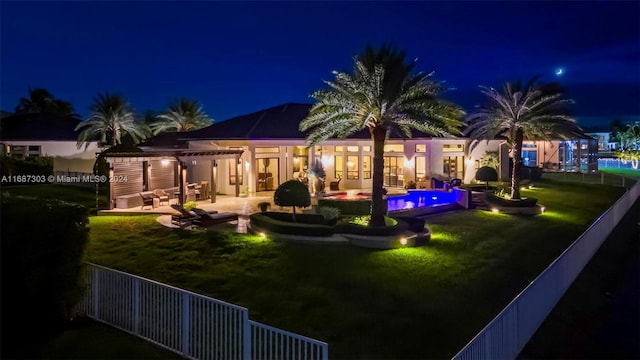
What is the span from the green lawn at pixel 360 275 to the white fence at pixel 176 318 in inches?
77.9

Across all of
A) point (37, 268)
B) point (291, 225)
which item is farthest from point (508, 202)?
point (37, 268)

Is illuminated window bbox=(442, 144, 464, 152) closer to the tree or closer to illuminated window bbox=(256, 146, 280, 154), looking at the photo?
illuminated window bbox=(256, 146, 280, 154)

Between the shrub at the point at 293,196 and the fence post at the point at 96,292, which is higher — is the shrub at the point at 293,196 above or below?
above

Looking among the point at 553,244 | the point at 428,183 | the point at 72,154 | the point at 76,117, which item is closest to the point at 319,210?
the point at 553,244

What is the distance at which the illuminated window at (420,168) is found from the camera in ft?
107

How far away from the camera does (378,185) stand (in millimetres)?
18328

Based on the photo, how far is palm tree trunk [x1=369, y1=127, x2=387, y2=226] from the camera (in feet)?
59.3

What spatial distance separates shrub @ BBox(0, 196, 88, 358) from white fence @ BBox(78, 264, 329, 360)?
0.51 m

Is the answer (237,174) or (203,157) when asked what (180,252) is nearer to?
(203,157)

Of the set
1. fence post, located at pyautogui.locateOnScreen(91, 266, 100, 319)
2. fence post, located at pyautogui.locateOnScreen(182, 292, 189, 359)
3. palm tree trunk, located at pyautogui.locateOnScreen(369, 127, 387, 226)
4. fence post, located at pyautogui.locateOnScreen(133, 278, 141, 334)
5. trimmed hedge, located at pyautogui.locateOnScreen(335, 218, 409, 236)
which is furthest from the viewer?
palm tree trunk, located at pyautogui.locateOnScreen(369, 127, 387, 226)

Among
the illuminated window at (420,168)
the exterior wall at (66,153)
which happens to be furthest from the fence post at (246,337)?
the exterior wall at (66,153)

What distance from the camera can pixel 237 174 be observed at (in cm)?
2952

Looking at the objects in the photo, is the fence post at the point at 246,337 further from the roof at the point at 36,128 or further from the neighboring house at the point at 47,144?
the roof at the point at 36,128

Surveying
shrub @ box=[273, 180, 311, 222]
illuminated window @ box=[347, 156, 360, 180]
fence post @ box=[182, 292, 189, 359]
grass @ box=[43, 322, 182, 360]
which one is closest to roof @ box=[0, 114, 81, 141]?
illuminated window @ box=[347, 156, 360, 180]
